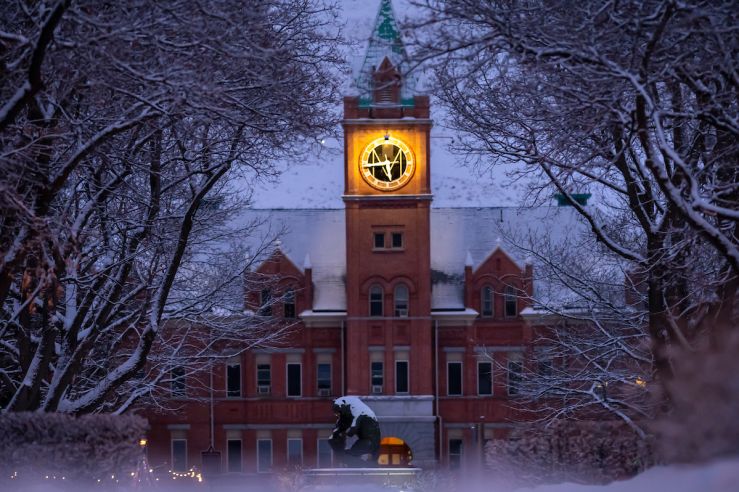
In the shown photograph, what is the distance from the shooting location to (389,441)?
53375 millimetres

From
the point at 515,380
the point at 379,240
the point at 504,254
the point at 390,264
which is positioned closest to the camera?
the point at 515,380

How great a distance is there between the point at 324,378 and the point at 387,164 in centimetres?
1060

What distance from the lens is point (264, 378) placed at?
5684cm

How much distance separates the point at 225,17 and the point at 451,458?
44330 mm

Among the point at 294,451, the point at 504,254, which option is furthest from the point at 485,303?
the point at 294,451

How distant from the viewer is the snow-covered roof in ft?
184

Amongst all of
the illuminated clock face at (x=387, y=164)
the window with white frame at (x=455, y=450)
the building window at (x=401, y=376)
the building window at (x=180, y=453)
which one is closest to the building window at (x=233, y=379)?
the building window at (x=180, y=453)

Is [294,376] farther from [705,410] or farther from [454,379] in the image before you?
[705,410]

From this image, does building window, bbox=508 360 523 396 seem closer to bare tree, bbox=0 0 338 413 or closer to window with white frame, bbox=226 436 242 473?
bare tree, bbox=0 0 338 413

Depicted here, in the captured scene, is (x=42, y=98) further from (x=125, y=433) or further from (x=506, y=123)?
(x=506, y=123)

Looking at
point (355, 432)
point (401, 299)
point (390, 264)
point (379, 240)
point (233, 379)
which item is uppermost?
point (379, 240)

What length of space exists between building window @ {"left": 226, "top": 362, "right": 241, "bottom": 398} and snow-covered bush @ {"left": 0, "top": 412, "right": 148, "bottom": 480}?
4404 cm

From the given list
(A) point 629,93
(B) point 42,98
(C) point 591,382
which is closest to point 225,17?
(B) point 42,98

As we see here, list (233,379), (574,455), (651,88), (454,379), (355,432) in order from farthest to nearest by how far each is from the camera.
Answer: (233,379), (454,379), (355,432), (651,88), (574,455)
